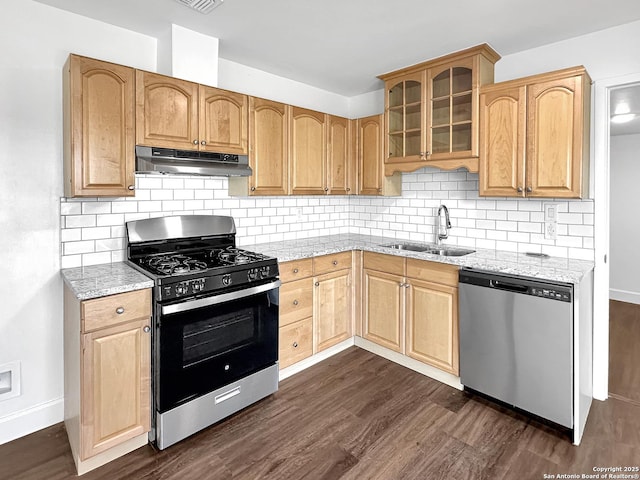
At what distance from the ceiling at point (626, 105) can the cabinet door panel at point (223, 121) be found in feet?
8.62

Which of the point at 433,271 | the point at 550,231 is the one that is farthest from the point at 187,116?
the point at 550,231

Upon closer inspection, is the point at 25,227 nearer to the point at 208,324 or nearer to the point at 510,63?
the point at 208,324

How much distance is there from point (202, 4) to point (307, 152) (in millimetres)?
1472

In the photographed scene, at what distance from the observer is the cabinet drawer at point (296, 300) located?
293 centimetres

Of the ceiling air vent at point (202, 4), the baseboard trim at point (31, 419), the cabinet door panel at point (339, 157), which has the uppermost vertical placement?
the ceiling air vent at point (202, 4)

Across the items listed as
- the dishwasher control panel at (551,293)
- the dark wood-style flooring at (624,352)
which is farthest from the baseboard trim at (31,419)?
the dark wood-style flooring at (624,352)

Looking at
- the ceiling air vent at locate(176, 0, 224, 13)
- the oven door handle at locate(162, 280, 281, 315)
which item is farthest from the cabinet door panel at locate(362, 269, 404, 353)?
the ceiling air vent at locate(176, 0, 224, 13)

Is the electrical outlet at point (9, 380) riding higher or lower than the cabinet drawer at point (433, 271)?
lower

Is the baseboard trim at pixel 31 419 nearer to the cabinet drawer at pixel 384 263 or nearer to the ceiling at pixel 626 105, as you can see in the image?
the cabinet drawer at pixel 384 263

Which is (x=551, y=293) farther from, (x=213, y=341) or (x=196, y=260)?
(x=196, y=260)

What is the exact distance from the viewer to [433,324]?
294 centimetres

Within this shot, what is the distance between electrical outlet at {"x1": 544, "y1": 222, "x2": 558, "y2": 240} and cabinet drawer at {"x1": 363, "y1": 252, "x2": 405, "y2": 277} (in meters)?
1.08

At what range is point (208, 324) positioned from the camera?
7.58 ft

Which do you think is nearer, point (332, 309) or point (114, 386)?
point (114, 386)
